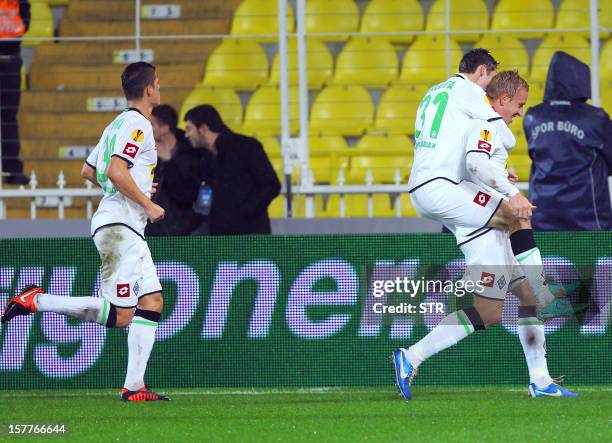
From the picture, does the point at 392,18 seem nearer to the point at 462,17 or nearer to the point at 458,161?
the point at 462,17

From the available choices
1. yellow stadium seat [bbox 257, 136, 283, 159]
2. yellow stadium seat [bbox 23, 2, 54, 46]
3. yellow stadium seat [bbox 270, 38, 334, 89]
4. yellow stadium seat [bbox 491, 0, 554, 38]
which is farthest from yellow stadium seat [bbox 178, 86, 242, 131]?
yellow stadium seat [bbox 491, 0, 554, 38]

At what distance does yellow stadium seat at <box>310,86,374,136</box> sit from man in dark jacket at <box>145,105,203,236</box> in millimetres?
3448

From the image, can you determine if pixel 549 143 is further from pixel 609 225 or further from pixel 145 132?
pixel 145 132

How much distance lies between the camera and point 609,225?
351 inches

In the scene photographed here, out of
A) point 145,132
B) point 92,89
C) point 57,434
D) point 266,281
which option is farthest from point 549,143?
point 92,89

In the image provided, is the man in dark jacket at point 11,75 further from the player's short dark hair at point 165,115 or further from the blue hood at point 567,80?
the blue hood at point 567,80

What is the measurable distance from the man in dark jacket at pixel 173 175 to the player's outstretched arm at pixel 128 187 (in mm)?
2274

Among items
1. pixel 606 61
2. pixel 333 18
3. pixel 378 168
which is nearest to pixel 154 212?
pixel 378 168

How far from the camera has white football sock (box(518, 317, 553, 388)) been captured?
24.7 ft

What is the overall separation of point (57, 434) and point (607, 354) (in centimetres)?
364

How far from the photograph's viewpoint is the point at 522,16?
14000 mm

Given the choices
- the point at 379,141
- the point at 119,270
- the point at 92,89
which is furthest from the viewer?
the point at 92,89

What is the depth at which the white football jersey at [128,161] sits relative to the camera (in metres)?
7.45

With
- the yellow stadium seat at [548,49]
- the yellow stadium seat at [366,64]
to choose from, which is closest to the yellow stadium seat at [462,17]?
the yellow stadium seat at [366,64]
